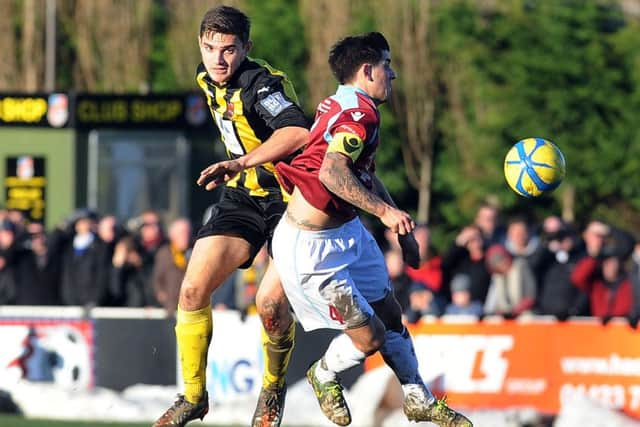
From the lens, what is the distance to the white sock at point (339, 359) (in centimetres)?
822

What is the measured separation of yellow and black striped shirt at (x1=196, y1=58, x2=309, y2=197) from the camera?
8.15 m

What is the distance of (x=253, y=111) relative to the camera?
27.1ft

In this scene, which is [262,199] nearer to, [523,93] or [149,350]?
[149,350]

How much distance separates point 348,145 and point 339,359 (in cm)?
132

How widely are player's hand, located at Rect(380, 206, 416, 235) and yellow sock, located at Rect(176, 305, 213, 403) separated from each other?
1520 mm

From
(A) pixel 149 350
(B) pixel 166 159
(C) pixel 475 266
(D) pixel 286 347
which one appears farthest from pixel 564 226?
(B) pixel 166 159

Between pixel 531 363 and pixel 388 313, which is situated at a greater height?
pixel 388 313

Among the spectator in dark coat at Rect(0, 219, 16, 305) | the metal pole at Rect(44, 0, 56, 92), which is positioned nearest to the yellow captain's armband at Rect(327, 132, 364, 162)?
the spectator in dark coat at Rect(0, 219, 16, 305)

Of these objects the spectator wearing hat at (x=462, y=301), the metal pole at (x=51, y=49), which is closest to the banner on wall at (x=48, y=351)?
the spectator wearing hat at (x=462, y=301)

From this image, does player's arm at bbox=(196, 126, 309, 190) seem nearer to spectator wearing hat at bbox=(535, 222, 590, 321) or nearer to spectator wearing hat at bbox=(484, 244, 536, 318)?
spectator wearing hat at bbox=(535, 222, 590, 321)

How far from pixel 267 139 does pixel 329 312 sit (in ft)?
3.27

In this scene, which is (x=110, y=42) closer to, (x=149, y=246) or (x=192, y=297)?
(x=149, y=246)

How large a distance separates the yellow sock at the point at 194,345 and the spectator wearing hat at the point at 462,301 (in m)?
5.18

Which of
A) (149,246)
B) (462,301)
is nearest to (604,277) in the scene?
(462,301)
